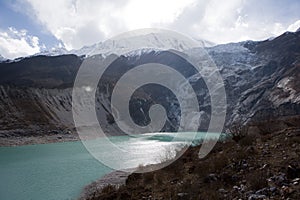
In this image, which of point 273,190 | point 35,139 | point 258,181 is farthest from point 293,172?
point 35,139

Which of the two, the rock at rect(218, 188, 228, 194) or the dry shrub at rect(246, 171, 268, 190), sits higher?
the dry shrub at rect(246, 171, 268, 190)

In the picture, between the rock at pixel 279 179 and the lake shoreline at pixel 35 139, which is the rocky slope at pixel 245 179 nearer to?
the rock at pixel 279 179

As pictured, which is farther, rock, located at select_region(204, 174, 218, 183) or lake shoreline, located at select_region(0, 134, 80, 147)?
lake shoreline, located at select_region(0, 134, 80, 147)

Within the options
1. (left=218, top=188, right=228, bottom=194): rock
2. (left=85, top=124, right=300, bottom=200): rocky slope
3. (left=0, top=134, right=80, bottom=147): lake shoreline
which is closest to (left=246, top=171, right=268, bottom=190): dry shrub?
(left=85, top=124, right=300, bottom=200): rocky slope

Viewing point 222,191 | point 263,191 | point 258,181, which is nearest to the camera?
point 263,191

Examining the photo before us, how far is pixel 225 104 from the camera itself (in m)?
177

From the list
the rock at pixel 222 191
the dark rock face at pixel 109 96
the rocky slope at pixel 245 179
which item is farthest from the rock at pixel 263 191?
the dark rock face at pixel 109 96

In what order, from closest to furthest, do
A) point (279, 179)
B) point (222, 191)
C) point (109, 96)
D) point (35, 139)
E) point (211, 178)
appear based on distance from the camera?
point (279, 179)
point (222, 191)
point (211, 178)
point (35, 139)
point (109, 96)

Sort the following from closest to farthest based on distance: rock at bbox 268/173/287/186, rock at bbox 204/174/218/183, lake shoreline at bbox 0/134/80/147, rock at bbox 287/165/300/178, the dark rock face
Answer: rock at bbox 268/173/287/186, rock at bbox 287/165/300/178, rock at bbox 204/174/218/183, lake shoreline at bbox 0/134/80/147, the dark rock face

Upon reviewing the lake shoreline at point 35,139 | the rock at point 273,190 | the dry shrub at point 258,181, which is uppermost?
the lake shoreline at point 35,139

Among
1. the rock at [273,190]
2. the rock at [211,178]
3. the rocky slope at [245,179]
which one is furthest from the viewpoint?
the rock at [211,178]

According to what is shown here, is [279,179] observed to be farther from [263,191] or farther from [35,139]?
[35,139]

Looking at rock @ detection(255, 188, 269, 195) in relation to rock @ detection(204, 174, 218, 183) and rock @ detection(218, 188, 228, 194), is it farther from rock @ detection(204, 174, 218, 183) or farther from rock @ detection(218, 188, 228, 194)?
rock @ detection(204, 174, 218, 183)

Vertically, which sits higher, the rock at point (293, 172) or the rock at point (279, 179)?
the rock at point (293, 172)
